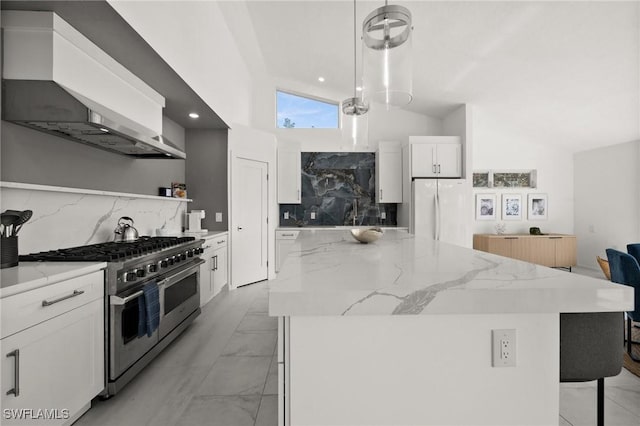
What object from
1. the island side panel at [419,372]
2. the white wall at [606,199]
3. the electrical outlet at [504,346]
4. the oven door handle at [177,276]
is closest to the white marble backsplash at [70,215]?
the oven door handle at [177,276]

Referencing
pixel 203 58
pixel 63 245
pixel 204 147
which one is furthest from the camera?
pixel 204 147

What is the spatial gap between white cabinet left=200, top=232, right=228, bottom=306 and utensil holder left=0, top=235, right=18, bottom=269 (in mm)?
1968

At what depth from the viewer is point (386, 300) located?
38.1 inches

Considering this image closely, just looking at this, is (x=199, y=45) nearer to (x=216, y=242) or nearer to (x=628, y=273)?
(x=216, y=242)

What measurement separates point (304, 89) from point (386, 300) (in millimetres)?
5921

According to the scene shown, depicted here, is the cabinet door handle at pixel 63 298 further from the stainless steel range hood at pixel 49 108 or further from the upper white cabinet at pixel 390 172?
the upper white cabinet at pixel 390 172

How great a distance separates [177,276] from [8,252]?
1196 mm

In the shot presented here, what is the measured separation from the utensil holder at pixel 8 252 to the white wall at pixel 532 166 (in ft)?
22.2

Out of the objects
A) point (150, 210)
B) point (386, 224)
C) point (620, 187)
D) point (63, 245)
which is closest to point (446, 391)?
point (63, 245)

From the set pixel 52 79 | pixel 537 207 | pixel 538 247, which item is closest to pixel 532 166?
pixel 537 207

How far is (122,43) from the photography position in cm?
237

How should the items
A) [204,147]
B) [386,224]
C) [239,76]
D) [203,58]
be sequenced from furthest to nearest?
[386,224]
[239,76]
[204,147]
[203,58]

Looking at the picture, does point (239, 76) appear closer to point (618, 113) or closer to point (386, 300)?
point (386, 300)

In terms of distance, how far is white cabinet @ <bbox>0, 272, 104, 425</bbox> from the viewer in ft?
4.47
